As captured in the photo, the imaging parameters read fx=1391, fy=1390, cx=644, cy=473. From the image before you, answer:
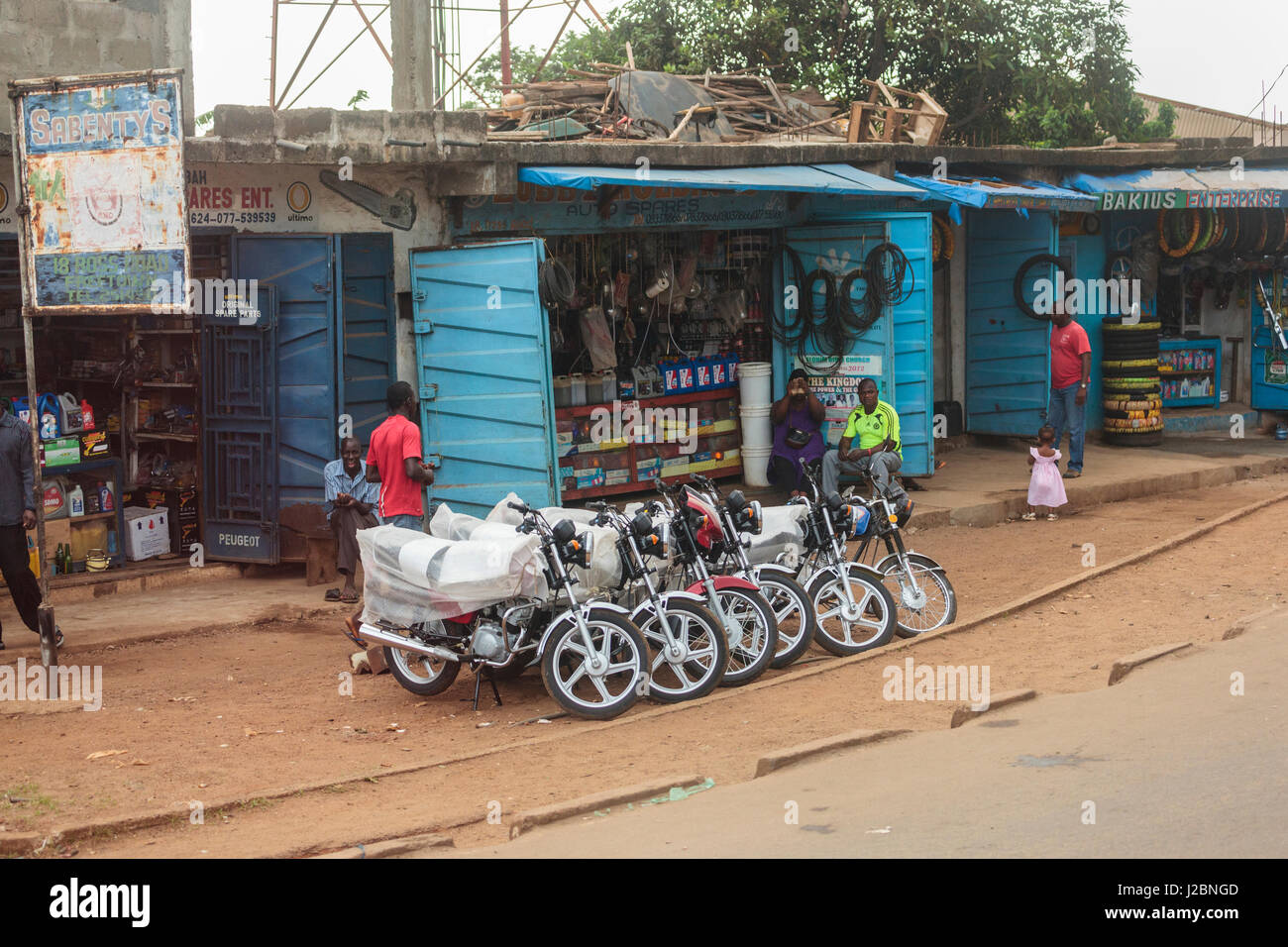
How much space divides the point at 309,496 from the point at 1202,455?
11.1 metres

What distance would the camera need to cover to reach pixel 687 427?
1434 centimetres

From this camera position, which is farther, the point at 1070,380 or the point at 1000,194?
the point at 1070,380

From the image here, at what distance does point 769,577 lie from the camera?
896 cm

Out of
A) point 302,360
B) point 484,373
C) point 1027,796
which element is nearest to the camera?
point 1027,796

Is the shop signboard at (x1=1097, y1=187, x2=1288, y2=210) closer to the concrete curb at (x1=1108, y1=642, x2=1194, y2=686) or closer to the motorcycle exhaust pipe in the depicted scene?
the concrete curb at (x1=1108, y1=642, x2=1194, y2=686)

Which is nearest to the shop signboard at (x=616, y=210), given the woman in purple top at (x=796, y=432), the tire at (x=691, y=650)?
the woman in purple top at (x=796, y=432)

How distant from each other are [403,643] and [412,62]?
18.5 ft

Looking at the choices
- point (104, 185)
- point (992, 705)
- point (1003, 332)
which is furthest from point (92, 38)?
point (1003, 332)

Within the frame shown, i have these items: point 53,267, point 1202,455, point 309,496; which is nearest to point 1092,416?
point 1202,455

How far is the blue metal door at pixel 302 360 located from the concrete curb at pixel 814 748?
19.3 feet

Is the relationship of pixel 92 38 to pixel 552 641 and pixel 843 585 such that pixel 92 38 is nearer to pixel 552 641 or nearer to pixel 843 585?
pixel 552 641

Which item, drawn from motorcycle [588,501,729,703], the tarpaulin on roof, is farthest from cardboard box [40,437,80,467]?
the tarpaulin on roof

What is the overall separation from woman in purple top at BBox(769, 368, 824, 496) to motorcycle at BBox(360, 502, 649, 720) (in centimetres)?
568

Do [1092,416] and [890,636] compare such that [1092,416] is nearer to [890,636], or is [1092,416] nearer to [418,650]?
[890,636]
